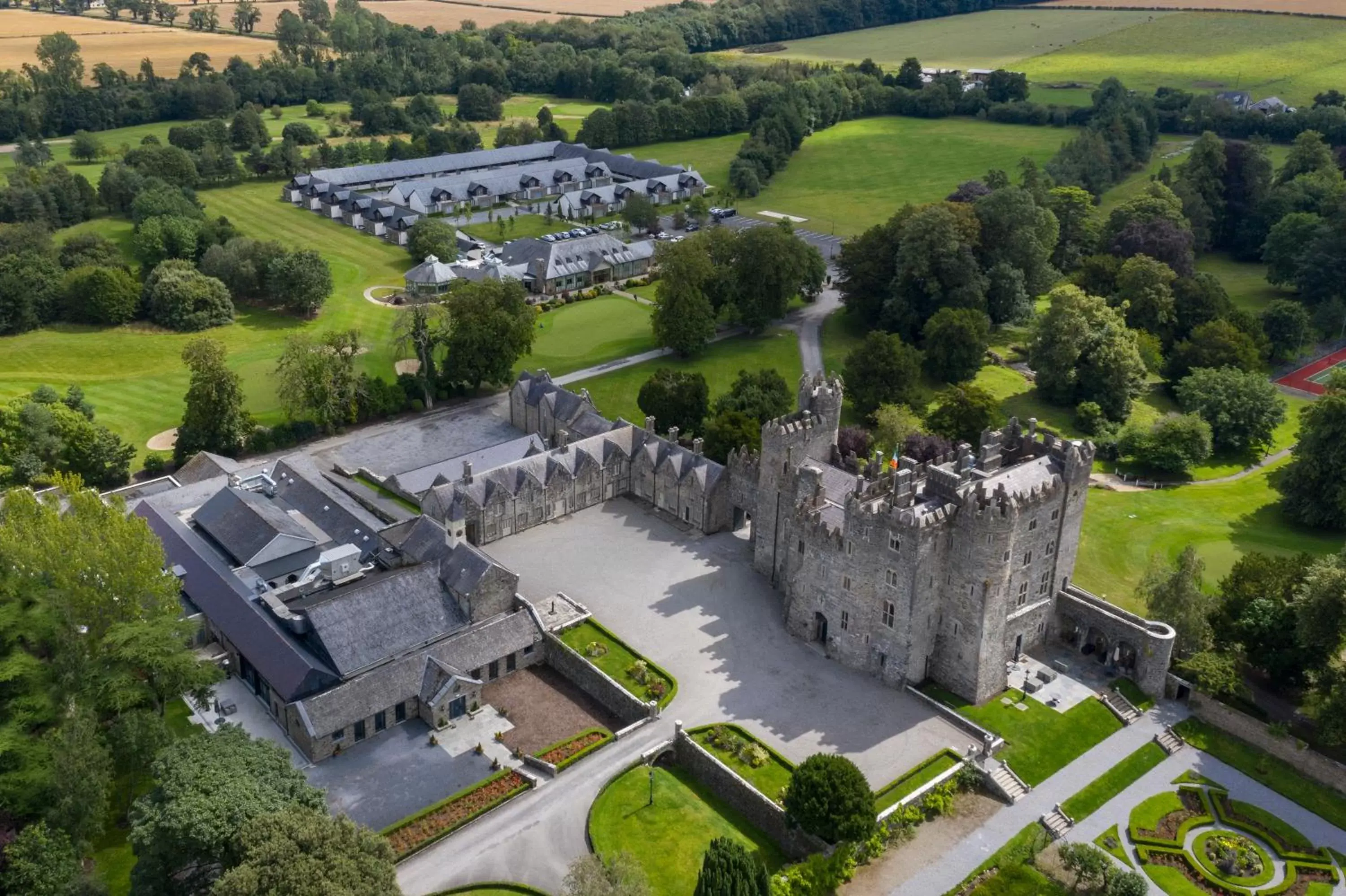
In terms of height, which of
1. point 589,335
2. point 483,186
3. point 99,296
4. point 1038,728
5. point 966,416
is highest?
point 483,186

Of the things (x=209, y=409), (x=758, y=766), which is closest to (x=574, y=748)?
(x=758, y=766)

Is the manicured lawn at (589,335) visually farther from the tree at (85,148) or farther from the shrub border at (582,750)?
the tree at (85,148)

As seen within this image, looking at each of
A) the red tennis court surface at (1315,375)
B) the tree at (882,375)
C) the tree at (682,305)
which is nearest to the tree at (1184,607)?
the tree at (882,375)

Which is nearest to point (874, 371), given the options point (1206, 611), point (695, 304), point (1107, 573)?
point (695, 304)

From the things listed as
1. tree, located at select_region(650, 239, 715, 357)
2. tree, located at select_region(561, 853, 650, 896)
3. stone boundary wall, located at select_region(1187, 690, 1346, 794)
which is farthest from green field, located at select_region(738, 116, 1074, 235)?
tree, located at select_region(561, 853, 650, 896)

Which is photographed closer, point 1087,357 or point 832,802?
point 832,802

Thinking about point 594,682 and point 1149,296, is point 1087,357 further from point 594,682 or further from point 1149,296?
point 594,682
